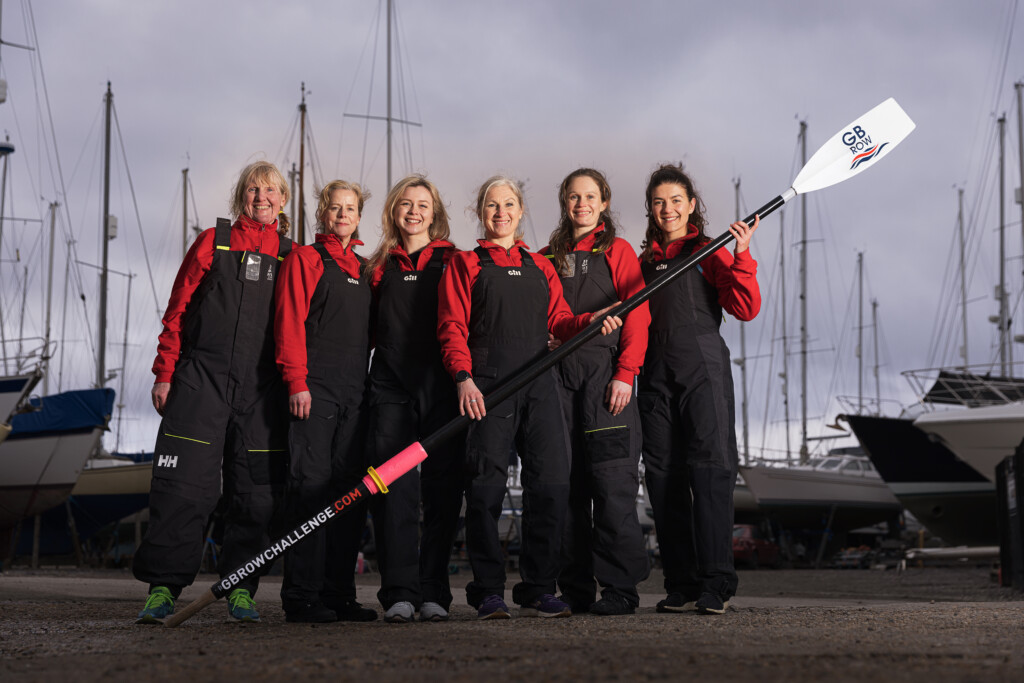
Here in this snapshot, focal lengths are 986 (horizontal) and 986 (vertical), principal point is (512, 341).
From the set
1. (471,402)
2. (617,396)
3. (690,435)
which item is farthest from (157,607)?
(690,435)

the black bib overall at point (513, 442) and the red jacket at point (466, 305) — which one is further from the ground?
the red jacket at point (466, 305)

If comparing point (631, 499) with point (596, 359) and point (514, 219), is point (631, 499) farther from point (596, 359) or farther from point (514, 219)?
point (514, 219)

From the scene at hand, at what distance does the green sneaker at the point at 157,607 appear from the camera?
379cm

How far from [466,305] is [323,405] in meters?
0.73

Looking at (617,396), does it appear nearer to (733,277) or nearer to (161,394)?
(733,277)

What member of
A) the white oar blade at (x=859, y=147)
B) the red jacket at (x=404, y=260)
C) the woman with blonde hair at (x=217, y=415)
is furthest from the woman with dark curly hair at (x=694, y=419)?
the woman with blonde hair at (x=217, y=415)

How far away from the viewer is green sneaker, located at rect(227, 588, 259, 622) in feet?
13.2

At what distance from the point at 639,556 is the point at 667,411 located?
649mm

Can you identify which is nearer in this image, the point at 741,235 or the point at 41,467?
the point at 741,235

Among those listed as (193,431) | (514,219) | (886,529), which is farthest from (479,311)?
(886,529)

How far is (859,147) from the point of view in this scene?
500 cm

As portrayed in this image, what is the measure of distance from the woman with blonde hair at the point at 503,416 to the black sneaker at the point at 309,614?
0.57 m

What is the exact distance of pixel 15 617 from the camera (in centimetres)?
428

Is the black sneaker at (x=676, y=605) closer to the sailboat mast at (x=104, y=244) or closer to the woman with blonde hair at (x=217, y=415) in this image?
the woman with blonde hair at (x=217, y=415)
